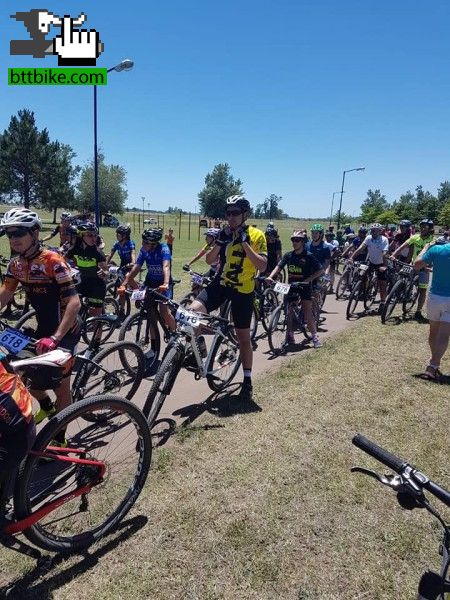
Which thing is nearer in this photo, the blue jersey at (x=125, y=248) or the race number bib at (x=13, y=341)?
the race number bib at (x=13, y=341)

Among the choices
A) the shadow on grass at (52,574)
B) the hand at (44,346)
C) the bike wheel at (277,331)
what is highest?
the hand at (44,346)

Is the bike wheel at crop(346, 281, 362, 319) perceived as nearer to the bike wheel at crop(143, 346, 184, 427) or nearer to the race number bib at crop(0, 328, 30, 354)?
the bike wheel at crop(143, 346, 184, 427)

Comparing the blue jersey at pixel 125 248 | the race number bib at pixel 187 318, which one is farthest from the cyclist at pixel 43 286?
the blue jersey at pixel 125 248

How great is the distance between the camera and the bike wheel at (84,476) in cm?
251

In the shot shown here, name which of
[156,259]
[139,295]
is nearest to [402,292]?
[156,259]

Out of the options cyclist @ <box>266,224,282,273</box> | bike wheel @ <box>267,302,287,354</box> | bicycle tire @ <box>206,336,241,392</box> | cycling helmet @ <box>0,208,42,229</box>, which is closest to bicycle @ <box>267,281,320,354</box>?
bike wheel @ <box>267,302,287,354</box>

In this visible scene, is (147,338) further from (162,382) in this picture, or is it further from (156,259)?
(162,382)

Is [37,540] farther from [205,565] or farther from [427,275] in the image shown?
[427,275]

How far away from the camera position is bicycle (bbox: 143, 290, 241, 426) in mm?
4078

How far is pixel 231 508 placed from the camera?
10.5ft

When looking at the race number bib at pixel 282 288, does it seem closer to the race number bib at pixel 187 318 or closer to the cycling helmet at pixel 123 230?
the race number bib at pixel 187 318

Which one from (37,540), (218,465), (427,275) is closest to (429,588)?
(37,540)

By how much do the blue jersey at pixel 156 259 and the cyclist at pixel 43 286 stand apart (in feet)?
9.56

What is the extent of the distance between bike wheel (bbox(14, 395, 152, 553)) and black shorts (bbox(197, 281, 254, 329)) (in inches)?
82.0
